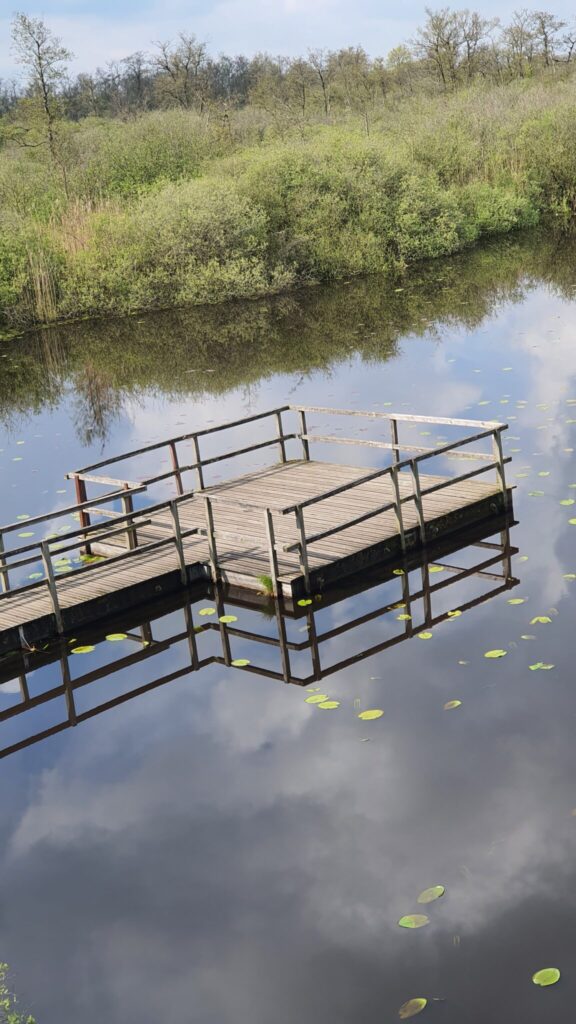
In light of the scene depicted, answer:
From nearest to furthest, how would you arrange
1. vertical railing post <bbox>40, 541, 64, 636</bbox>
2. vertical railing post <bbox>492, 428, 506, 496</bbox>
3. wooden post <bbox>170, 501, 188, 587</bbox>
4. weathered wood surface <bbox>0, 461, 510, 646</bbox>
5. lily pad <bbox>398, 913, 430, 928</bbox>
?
lily pad <bbox>398, 913, 430, 928</bbox> → vertical railing post <bbox>40, 541, 64, 636</bbox> → weathered wood surface <bbox>0, 461, 510, 646</bbox> → wooden post <bbox>170, 501, 188, 587</bbox> → vertical railing post <bbox>492, 428, 506, 496</bbox>

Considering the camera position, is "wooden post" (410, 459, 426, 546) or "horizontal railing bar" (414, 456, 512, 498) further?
"horizontal railing bar" (414, 456, 512, 498)

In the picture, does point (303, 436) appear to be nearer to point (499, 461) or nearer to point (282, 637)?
point (499, 461)

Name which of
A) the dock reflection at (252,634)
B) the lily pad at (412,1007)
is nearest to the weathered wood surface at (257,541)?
the dock reflection at (252,634)

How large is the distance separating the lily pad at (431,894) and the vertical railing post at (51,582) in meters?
5.69

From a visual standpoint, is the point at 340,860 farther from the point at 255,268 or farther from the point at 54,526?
the point at 255,268

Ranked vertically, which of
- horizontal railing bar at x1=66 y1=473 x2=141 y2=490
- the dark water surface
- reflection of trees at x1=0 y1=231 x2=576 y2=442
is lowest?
the dark water surface

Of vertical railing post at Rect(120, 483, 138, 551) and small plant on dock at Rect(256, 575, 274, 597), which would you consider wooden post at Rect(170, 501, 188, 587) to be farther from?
small plant on dock at Rect(256, 575, 274, 597)

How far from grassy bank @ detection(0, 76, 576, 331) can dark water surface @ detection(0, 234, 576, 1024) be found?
77.8 feet

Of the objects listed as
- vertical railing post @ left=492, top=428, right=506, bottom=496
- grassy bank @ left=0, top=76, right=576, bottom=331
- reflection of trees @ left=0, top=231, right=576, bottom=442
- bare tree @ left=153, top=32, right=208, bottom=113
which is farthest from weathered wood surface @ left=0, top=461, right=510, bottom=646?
bare tree @ left=153, top=32, right=208, bottom=113

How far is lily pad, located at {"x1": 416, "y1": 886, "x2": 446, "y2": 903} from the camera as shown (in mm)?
6824

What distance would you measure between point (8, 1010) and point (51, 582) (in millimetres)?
5522

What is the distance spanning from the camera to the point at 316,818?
788cm

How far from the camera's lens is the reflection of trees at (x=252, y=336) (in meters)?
24.8

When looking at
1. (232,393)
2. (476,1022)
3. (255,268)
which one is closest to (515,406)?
(232,393)
